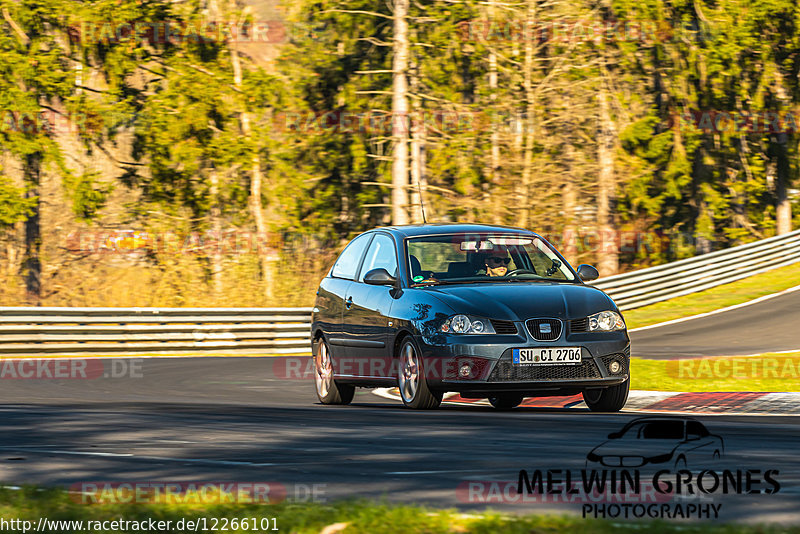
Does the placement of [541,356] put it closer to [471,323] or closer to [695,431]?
[471,323]

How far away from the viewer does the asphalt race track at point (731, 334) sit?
1925cm

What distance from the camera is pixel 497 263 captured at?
1115 cm

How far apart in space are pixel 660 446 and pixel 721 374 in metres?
7.43

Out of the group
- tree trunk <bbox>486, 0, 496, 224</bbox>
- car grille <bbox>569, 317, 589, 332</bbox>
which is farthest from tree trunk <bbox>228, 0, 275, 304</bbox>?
car grille <bbox>569, 317, 589, 332</bbox>

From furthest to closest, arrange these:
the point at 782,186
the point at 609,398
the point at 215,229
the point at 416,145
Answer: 1. the point at 782,186
2. the point at 215,229
3. the point at 416,145
4. the point at 609,398

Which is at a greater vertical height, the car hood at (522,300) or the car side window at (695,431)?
the car hood at (522,300)

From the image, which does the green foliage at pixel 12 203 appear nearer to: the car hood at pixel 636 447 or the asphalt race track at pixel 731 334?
the asphalt race track at pixel 731 334

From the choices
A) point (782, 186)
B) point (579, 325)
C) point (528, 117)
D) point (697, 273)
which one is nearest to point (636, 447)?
point (579, 325)

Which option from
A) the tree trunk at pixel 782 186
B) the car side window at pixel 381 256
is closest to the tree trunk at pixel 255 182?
the tree trunk at pixel 782 186

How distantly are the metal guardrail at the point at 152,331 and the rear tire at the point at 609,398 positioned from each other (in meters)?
12.5

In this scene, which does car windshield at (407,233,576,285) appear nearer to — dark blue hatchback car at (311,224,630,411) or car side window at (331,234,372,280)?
dark blue hatchback car at (311,224,630,411)

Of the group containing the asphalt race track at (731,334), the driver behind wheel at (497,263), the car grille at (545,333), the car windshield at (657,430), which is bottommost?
the asphalt race track at (731,334)

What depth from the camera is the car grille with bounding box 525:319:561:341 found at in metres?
9.88

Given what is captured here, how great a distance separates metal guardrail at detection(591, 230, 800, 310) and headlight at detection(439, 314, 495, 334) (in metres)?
16.9
